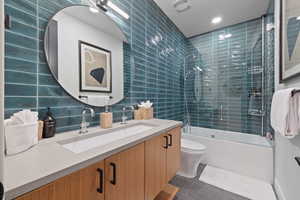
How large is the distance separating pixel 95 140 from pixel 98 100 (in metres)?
0.42

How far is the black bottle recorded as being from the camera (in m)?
0.90

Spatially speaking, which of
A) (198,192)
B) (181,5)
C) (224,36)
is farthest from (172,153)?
(224,36)

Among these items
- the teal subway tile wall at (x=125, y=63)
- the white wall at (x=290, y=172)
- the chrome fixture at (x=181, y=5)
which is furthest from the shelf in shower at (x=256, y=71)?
the chrome fixture at (x=181, y=5)

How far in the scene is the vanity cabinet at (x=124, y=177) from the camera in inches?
21.5

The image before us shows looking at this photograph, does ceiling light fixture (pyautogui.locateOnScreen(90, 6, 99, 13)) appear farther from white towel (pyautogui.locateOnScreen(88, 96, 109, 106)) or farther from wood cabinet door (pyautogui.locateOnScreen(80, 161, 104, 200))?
wood cabinet door (pyautogui.locateOnScreen(80, 161, 104, 200))

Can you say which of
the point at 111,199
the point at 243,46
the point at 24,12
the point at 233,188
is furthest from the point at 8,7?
the point at 243,46

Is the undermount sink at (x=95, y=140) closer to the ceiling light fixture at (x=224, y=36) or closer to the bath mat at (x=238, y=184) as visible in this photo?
the bath mat at (x=238, y=184)

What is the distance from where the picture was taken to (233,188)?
1.60 m

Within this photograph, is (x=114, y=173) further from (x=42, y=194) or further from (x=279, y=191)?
(x=279, y=191)

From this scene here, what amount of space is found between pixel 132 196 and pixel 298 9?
1.75 metres

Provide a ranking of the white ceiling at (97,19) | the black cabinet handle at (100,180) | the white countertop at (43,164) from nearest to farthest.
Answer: the white countertop at (43,164)
the black cabinet handle at (100,180)
the white ceiling at (97,19)

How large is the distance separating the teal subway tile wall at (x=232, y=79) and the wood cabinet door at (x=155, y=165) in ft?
6.31

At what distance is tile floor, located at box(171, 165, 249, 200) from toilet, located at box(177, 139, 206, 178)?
3.8 inches

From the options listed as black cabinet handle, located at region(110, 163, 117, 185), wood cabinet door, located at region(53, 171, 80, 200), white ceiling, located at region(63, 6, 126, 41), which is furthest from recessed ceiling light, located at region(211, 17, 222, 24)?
wood cabinet door, located at region(53, 171, 80, 200)
